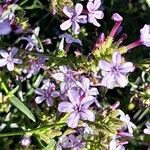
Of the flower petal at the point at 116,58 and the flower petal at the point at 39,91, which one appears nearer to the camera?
the flower petal at the point at 116,58

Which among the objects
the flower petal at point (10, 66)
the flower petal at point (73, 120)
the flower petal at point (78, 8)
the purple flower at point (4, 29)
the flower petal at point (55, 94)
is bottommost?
the flower petal at point (55, 94)

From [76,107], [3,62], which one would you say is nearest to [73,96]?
[76,107]

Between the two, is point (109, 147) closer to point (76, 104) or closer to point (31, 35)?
point (76, 104)

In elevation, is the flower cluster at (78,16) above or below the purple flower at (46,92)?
above

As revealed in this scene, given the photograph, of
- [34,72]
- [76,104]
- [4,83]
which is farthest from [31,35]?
[76,104]

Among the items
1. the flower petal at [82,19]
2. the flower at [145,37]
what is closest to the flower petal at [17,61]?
the flower petal at [82,19]

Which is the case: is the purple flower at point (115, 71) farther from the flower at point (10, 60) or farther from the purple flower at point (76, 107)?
the flower at point (10, 60)

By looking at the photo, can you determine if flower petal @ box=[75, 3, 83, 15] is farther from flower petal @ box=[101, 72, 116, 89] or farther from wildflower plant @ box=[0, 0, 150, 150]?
flower petal @ box=[101, 72, 116, 89]
